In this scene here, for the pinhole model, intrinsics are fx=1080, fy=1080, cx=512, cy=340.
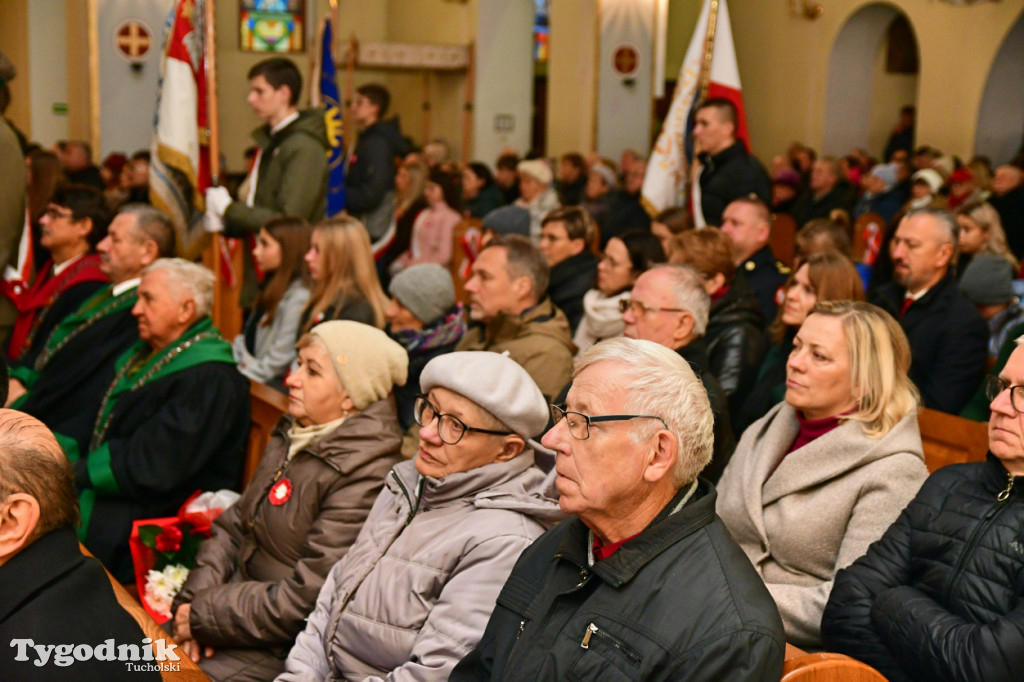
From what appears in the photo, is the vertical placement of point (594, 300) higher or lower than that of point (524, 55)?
lower

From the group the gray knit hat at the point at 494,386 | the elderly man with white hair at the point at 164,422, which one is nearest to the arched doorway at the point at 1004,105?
the elderly man with white hair at the point at 164,422

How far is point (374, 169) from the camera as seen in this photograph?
802cm

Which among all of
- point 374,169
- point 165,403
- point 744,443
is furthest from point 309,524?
point 374,169

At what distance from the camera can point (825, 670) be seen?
1.84 meters

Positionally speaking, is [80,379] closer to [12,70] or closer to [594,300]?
[12,70]

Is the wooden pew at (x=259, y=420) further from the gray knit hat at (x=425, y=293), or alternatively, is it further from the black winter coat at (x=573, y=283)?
the black winter coat at (x=573, y=283)

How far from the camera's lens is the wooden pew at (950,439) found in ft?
11.0

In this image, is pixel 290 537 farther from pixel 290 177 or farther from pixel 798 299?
pixel 290 177

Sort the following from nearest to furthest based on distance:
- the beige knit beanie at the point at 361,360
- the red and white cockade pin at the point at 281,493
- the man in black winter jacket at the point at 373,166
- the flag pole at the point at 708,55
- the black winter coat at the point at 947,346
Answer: the red and white cockade pin at the point at 281,493, the beige knit beanie at the point at 361,360, the black winter coat at the point at 947,346, the flag pole at the point at 708,55, the man in black winter jacket at the point at 373,166

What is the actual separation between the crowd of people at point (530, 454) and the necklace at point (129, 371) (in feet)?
0.04

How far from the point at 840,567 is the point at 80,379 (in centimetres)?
318

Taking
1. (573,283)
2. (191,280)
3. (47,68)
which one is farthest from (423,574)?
(47,68)

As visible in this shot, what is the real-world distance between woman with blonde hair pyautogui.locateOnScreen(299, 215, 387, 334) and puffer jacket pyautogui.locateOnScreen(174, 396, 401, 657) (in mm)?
1611

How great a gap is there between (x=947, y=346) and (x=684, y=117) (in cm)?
317
